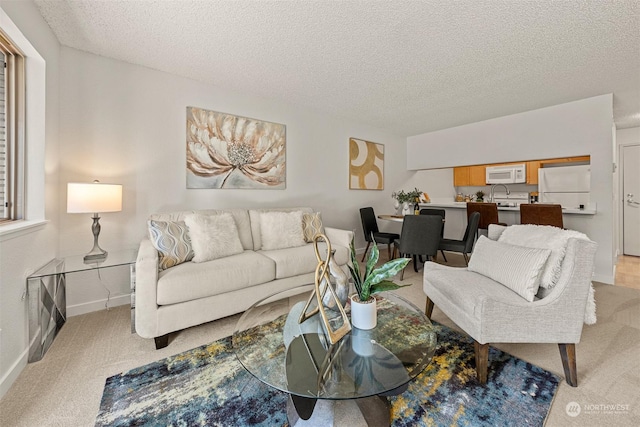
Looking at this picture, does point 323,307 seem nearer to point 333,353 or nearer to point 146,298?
point 333,353

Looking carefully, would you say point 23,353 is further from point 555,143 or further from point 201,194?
point 555,143

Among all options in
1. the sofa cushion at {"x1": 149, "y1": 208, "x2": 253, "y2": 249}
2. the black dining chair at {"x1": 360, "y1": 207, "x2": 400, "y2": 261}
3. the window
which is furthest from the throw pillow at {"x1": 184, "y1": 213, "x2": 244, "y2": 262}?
the black dining chair at {"x1": 360, "y1": 207, "x2": 400, "y2": 261}

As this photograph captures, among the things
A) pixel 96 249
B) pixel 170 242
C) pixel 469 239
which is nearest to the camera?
pixel 170 242

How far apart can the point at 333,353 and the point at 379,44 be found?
239cm

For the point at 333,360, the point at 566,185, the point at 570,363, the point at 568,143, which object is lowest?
the point at 570,363

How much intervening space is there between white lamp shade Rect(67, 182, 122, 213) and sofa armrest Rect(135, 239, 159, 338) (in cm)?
71

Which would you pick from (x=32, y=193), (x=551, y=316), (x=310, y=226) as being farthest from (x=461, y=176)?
(x=32, y=193)

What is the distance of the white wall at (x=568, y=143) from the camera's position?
132 inches

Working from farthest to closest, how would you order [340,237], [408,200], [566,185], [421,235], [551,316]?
[408,200] < [566,185] < [421,235] < [340,237] < [551,316]

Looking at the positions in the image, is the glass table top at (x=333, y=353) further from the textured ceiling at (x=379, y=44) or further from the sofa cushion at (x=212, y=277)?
the textured ceiling at (x=379, y=44)

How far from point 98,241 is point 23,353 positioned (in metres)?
1.11

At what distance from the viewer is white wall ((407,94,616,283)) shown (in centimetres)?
335

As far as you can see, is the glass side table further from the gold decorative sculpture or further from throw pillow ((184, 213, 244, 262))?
the gold decorative sculpture

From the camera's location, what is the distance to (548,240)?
1775 millimetres
